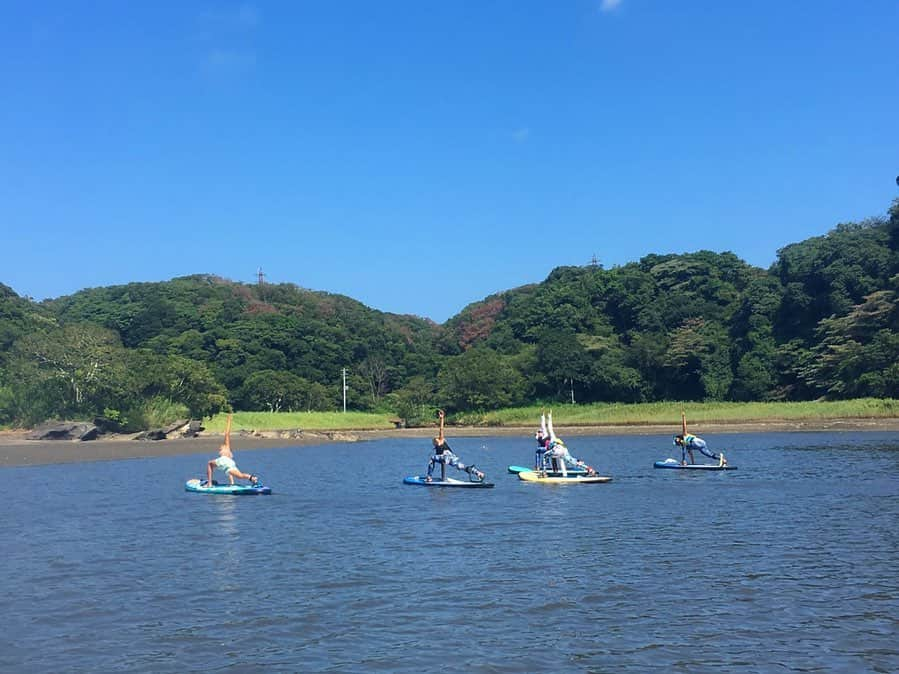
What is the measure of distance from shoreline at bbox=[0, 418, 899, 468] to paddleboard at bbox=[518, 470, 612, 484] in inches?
1028

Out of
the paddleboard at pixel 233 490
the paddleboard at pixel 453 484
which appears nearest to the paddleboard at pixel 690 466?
the paddleboard at pixel 453 484

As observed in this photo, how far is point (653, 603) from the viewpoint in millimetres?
14023

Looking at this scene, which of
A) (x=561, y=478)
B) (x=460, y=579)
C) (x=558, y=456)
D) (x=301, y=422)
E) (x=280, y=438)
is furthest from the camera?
(x=301, y=422)

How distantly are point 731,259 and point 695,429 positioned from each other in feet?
148

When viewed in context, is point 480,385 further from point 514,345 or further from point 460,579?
point 460,579

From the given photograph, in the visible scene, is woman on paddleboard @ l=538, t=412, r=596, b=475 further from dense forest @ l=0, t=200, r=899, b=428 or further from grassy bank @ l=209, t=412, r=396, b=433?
grassy bank @ l=209, t=412, r=396, b=433

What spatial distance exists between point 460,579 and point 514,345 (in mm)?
98954

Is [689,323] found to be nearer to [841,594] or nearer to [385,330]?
[385,330]

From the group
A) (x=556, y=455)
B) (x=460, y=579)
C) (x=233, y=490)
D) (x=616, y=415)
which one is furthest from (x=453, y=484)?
(x=616, y=415)

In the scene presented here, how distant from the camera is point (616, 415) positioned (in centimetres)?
8638

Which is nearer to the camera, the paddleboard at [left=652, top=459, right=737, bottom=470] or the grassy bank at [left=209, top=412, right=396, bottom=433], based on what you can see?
the paddleboard at [left=652, top=459, right=737, bottom=470]

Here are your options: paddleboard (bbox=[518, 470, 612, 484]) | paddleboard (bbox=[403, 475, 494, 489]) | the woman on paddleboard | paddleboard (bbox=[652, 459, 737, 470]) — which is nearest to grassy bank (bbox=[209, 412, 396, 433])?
paddleboard (bbox=[403, 475, 494, 489])

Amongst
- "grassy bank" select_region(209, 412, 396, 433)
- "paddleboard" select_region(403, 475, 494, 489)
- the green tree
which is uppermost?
the green tree

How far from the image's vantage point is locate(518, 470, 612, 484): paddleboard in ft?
107
